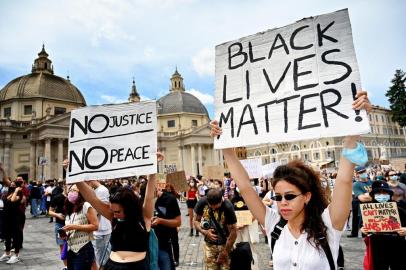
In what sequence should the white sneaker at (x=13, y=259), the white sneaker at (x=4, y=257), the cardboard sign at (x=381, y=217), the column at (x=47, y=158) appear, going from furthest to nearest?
1. the column at (x=47, y=158)
2. the white sneaker at (x=4, y=257)
3. the white sneaker at (x=13, y=259)
4. the cardboard sign at (x=381, y=217)

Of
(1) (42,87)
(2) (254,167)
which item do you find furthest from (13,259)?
(1) (42,87)

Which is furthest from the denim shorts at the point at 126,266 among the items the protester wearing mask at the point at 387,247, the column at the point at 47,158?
the column at the point at 47,158

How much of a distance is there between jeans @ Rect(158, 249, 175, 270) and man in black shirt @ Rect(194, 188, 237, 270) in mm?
765

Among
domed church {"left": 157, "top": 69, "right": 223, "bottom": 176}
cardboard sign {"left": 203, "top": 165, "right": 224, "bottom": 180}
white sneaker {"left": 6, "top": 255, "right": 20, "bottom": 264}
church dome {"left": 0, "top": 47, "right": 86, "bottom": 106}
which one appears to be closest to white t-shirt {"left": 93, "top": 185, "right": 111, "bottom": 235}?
white sneaker {"left": 6, "top": 255, "right": 20, "bottom": 264}

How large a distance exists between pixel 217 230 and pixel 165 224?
3.76 ft

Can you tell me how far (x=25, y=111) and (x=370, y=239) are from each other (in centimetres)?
6359

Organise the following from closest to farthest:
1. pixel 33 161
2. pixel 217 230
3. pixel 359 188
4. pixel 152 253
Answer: pixel 152 253 → pixel 217 230 → pixel 359 188 → pixel 33 161

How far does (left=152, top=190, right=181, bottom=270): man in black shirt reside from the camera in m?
5.16

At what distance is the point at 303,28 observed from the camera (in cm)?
281

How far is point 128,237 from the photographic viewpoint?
3.50 metres

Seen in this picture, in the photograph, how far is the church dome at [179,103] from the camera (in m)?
80.6

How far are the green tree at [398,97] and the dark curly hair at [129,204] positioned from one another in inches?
2396

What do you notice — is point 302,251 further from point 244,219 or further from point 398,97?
point 398,97

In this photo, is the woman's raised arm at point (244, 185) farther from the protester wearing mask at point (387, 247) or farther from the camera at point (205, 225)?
the protester wearing mask at point (387, 247)
